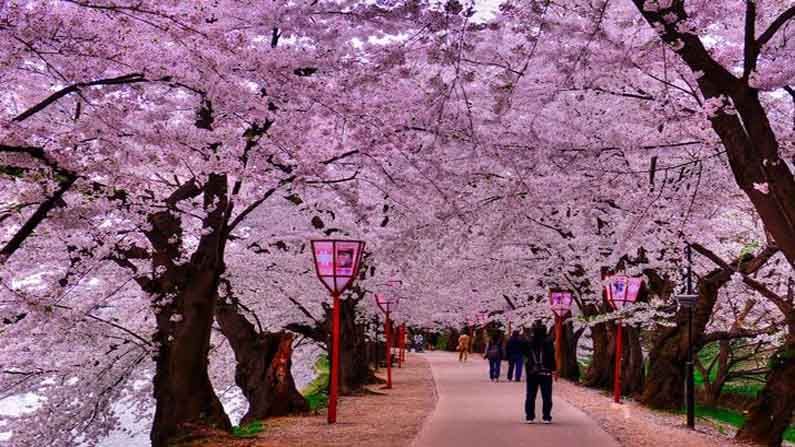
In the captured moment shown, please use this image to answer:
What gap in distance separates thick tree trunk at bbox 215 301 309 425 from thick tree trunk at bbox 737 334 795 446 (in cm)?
761

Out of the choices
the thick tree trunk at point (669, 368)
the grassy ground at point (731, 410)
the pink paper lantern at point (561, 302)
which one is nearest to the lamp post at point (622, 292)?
the thick tree trunk at point (669, 368)

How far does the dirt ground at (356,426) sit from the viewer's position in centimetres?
1118

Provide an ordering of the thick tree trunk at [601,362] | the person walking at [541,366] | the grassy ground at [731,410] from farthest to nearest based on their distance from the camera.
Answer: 1. the thick tree trunk at [601,362]
2. the grassy ground at [731,410]
3. the person walking at [541,366]

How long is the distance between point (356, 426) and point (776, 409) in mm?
6322

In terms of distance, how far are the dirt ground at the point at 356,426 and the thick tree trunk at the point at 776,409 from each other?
4.99 m

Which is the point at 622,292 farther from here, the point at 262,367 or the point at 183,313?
the point at 183,313

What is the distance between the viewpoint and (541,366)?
13.4m

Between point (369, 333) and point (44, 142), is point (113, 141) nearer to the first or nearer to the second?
point (44, 142)

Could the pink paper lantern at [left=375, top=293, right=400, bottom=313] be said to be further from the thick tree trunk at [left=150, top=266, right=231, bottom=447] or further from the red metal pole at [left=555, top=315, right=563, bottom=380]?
the thick tree trunk at [left=150, top=266, right=231, bottom=447]

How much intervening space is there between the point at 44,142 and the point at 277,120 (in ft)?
8.02

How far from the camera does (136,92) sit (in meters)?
7.79

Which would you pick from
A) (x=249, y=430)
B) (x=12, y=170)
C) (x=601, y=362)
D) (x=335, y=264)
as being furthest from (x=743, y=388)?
(x=12, y=170)

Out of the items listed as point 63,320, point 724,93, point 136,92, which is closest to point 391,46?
point 136,92

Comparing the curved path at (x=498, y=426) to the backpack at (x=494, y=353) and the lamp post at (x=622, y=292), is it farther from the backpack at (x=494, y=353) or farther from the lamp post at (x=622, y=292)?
the backpack at (x=494, y=353)
